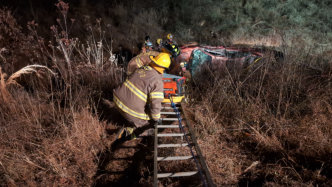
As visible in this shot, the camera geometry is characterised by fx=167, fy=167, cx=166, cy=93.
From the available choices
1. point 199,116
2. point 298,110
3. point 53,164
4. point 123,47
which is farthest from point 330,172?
point 123,47

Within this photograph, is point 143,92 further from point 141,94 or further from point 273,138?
point 273,138

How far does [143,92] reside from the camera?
2.39 metres

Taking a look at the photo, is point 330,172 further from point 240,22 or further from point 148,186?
point 240,22

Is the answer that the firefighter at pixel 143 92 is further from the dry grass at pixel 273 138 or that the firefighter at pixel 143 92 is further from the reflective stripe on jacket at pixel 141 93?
the dry grass at pixel 273 138

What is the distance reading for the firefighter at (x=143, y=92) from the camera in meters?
2.33

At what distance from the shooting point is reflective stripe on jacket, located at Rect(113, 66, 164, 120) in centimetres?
A: 234

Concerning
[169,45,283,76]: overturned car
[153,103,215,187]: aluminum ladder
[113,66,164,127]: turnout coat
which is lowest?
[153,103,215,187]: aluminum ladder

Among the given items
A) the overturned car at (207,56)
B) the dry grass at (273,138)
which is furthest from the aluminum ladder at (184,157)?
the overturned car at (207,56)

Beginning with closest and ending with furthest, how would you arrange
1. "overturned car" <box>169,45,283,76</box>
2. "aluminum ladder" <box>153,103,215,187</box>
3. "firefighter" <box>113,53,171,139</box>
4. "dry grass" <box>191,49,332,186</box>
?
"aluminum ladder" <box>153,103,215,187</box> < "dry grass" <box>191,49,332,186</box> < "firefighter" <box>113,53,171,139</box> < "overturned car" <box>169,45,283,76</box>

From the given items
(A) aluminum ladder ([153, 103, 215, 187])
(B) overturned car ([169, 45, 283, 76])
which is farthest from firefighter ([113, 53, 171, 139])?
(B) overturned car ([169, 45, 283, 76])

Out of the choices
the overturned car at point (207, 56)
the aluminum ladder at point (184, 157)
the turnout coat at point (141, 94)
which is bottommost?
the aluminum ladder at point (184, 157)

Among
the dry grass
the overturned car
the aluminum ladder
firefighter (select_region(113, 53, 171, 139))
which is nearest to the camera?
the aluminum ladder

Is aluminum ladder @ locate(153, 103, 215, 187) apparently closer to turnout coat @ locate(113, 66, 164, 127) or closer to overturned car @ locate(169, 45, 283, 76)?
turnout coat @ locate(113, 66, 164, 127)

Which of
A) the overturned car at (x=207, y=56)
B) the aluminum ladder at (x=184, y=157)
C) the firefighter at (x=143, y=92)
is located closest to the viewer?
the aluminum ladder at (x=184, y=157)
